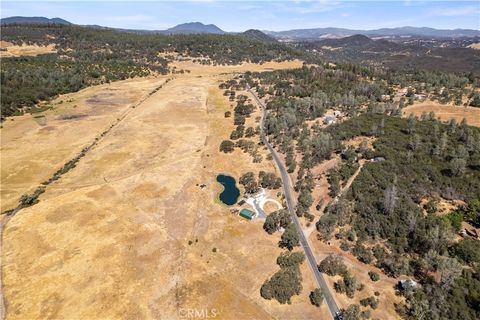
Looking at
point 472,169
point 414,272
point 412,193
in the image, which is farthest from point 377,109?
point 414,272

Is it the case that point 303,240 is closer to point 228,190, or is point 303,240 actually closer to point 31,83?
point 228,190

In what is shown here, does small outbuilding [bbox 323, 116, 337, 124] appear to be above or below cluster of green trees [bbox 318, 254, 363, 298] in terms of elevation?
above

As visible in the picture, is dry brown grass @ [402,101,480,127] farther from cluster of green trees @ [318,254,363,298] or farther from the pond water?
cluster of green trees @ [318,254,363,298]

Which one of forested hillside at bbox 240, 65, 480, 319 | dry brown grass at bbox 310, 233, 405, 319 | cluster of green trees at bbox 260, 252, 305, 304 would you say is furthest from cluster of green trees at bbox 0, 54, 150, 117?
dry brown grass at bbox 310, 233, 405, 319

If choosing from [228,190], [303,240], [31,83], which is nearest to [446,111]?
[228,190]

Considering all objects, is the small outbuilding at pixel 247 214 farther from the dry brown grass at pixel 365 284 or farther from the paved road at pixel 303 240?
the dry brown grass at pixel 365 284

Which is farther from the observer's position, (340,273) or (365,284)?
(340,273)

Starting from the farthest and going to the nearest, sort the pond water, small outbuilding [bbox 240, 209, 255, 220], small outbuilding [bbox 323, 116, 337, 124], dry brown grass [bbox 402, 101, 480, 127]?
dry brown grass [bbox 402, 101, 480, 127], small outbuilding [bbox 323, 116, 337, 124], the pond water, small outbuilding [bbox 240, 209, 255, 220]

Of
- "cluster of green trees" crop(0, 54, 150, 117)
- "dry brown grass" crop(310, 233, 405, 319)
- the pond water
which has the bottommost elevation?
"dry brown grass" crop(310, 233, 405, 319)
